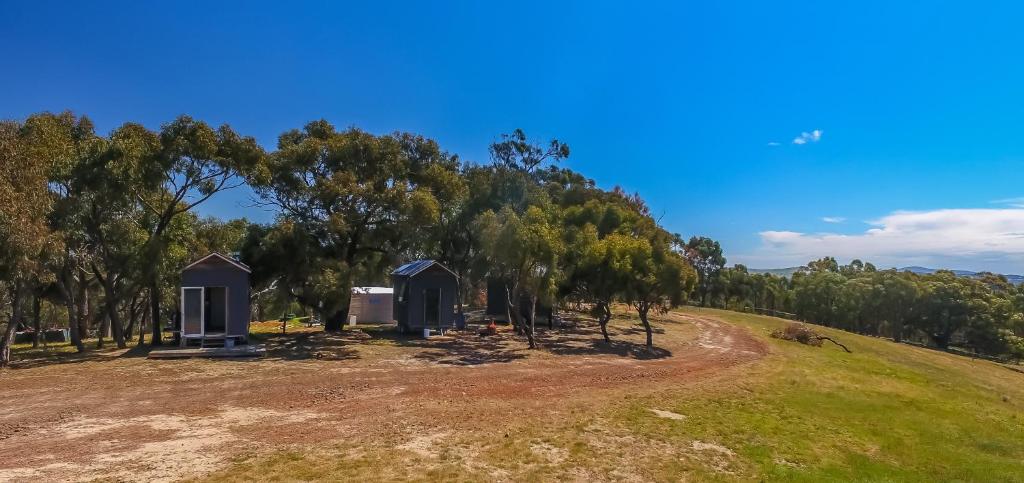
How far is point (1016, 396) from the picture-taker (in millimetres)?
23734

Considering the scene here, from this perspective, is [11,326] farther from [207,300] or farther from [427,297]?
[427,297]

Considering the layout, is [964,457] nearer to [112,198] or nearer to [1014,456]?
[1014,456]

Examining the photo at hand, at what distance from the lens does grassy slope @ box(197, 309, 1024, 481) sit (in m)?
8.82

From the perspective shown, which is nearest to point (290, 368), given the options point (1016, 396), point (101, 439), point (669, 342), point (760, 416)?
point (101, 439)

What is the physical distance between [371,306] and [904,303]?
5523cm

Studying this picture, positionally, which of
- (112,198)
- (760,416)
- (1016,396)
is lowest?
(1016,396)

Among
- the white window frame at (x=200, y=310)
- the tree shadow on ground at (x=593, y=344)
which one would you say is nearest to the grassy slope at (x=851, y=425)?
the tree shadow on ground at (x=593, y=344)

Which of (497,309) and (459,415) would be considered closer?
(459,415)

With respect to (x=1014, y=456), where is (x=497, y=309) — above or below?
above

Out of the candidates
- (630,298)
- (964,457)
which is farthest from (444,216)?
(964,457)

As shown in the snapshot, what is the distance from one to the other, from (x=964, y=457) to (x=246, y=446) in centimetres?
1538

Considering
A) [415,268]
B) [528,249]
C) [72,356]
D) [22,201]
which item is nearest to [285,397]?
[22,201]

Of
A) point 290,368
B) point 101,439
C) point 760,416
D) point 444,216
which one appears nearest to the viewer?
point 101,439

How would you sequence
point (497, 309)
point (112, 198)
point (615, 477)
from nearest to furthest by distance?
point (615, 477) → point (112, 198) → point (497, 309)
